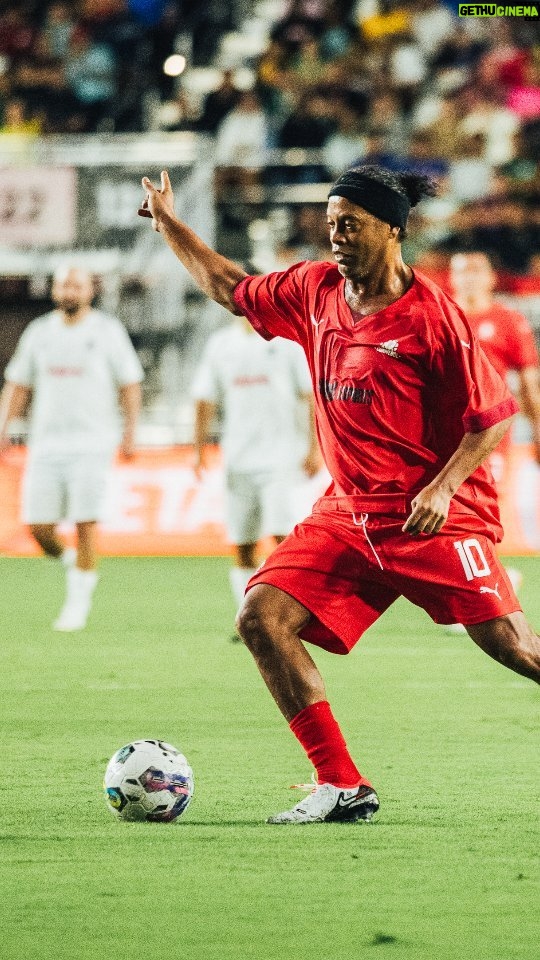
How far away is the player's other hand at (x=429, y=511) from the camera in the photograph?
5332mm

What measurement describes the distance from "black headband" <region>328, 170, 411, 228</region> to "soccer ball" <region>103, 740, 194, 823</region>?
2.05m

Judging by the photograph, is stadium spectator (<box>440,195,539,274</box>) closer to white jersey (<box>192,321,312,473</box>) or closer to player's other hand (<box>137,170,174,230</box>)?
white jersey (<box>192,321,312,473</box>)

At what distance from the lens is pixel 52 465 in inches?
456

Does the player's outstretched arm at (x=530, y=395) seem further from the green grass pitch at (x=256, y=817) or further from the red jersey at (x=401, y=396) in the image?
the red jersey at (x=401, y=396)

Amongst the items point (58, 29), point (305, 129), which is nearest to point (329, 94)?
point (305, 129)

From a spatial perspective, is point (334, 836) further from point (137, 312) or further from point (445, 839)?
point (137, 312)

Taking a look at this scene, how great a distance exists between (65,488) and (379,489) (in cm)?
621

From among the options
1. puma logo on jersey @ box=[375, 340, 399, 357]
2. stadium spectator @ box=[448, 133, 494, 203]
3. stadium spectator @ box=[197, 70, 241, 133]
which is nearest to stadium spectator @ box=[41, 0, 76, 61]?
stadium spectator @ box=[197, 70, 241, 133]

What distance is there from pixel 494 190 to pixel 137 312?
490cm

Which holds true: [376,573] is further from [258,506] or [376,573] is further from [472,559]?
[258,506]

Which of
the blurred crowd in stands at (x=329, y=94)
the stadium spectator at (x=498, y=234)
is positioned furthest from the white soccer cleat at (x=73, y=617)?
the stadium spectator at (x=498, y=234)

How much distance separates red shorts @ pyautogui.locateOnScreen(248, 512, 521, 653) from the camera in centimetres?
553

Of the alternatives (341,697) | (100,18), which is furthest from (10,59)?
(341,697)

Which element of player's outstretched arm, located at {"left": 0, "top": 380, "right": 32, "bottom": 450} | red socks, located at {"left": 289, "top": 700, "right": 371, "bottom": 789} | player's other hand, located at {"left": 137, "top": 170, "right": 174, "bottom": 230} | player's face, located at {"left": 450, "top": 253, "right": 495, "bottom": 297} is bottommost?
red socks, located at {"left": 289, "top": 700, "right": 371, "bottom": 789}
